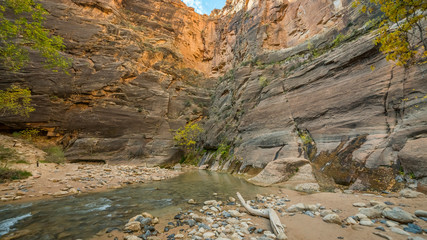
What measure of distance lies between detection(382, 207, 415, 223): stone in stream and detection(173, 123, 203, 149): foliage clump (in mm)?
21769

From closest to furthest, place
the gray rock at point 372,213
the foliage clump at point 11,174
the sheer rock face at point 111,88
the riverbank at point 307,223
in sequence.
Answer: the riverbank at point 307,223
the gray rock at point 372,213
the foliage clump at point 11,174
the sheer rock face at point 111,88

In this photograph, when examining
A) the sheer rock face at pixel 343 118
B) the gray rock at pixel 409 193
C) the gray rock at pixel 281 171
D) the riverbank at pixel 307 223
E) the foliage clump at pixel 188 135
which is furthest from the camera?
the foliage clump at pixel 188 135

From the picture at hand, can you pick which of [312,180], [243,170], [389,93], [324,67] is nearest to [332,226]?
[312,180]

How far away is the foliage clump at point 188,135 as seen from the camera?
2497cm

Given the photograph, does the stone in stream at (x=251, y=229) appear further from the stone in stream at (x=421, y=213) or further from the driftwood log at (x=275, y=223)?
the stone in stream at (x=421, y=213)

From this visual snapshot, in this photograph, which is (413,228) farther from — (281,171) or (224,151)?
(224,151)

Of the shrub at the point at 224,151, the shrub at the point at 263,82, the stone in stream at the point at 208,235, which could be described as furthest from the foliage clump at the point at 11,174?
the shrub at the point at 263,82

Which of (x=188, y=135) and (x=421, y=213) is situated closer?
(x=421, y=213)

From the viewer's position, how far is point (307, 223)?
405 centimetres

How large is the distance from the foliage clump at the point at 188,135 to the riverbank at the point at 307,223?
19938 millimetres

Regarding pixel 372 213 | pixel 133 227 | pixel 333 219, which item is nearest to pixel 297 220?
pixel 333 219

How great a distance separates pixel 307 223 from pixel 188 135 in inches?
898

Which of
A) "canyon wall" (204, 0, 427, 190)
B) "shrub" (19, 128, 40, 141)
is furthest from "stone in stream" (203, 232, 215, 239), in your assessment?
"shrub" (19, 128, 40, 141)

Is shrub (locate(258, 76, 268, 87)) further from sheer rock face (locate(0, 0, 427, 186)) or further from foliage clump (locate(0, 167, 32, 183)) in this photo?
foliage clump (locate(0, 167, 32, 183))
